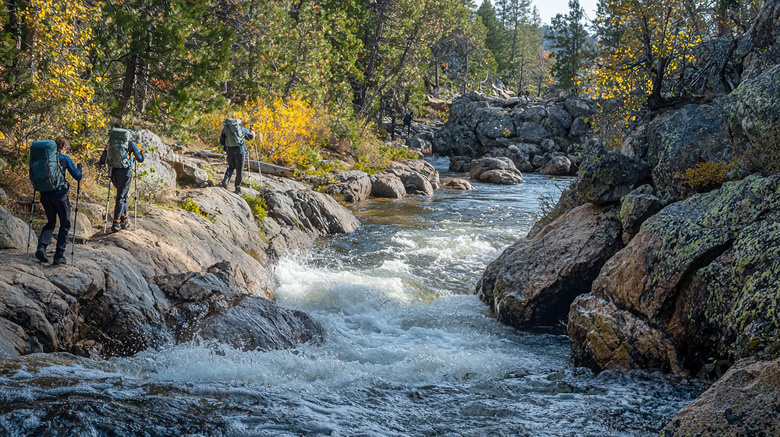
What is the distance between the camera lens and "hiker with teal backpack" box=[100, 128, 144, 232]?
330 inches

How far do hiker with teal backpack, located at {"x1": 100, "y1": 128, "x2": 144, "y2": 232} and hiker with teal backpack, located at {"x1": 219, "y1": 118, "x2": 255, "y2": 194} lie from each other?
4282 mm

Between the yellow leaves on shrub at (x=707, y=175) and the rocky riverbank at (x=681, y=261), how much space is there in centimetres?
5

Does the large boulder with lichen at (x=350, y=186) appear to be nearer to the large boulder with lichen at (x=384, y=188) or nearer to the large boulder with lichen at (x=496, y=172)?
the large boulder with lichen at (x=384, y=188)

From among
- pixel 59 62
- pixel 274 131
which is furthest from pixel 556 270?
pixel 274 131

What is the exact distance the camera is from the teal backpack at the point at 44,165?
6461 mm

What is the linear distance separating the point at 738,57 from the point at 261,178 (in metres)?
11.7

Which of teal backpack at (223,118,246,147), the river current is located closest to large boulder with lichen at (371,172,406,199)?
teal backpack at (223,118,246,147)

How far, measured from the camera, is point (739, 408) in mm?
3449

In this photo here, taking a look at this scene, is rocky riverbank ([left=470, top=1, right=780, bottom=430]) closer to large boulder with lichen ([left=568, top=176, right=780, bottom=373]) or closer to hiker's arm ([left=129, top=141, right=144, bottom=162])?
large boulder with lichen ([left=568, top=176, right=780, bottom=373])

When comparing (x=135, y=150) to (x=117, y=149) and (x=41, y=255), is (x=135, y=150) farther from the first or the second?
(x=41, y=255)

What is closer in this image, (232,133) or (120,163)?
(120,163)

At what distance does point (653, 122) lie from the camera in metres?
8.64

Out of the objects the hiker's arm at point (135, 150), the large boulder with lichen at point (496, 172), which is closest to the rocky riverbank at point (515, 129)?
the large boulder with lichen at point (496, 172)

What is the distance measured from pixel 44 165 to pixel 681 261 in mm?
7678
